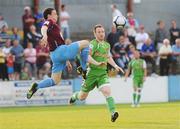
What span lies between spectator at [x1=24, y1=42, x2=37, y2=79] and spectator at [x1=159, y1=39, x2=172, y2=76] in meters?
6.25

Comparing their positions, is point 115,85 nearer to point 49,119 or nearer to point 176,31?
point 176,31

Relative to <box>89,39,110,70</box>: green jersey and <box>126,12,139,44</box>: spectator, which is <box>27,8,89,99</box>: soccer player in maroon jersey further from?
<box>126,12,139,44</box>: spectator

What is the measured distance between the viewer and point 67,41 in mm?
31125

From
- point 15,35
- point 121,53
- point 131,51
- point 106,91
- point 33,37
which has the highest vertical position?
point 15,35

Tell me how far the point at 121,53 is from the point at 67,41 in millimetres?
2824

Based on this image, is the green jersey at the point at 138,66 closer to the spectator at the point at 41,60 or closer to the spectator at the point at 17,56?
the spectator at the point at 41,60

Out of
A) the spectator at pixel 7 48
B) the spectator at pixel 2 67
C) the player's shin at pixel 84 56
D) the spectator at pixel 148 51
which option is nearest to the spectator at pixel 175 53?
the spectator at pixel 148 51

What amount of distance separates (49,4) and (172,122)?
19.2 m

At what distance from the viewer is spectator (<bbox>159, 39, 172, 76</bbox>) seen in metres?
33.3

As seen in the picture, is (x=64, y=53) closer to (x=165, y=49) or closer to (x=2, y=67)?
(x=2, y=67)

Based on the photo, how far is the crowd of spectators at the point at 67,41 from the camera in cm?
3106

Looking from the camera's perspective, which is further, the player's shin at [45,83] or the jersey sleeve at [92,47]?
the jersey sleeve at [92,47]

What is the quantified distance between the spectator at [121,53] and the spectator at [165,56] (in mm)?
1955

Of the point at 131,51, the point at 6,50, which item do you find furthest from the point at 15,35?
the point at 131,51
